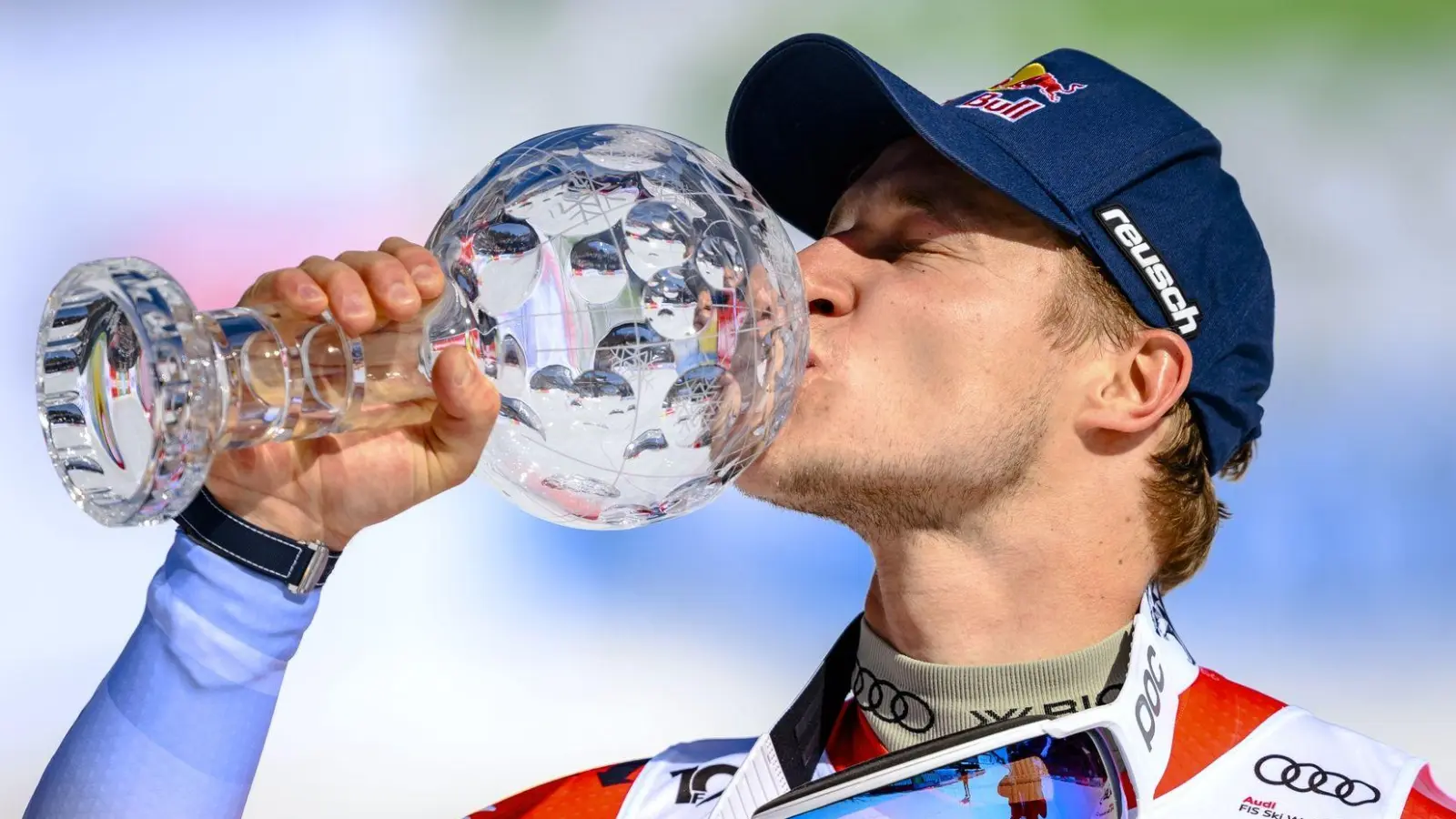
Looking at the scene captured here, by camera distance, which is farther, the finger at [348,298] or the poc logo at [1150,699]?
the poc logo at [1150,699]

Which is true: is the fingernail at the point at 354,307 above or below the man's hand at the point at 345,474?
above

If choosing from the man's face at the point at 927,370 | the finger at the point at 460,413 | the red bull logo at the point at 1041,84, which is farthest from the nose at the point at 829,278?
the finger at the point at 460,413

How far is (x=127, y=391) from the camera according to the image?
107 cm

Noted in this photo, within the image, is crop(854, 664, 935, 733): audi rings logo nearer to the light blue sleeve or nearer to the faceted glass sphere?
the faceted glass sphere

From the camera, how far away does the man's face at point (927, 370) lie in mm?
1585

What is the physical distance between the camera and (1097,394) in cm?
167

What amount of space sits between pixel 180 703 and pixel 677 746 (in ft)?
2.34

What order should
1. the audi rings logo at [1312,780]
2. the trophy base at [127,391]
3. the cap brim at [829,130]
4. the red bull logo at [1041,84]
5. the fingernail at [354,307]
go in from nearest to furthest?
1. the trophy base at [127,391]
2. the fingernail at [354,307]
3. the audi rings logo at [1312,780]
4. the cap brim at [829,130]
5. the red bull logo at [1041,84]

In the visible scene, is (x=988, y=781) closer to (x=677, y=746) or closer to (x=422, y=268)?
(x=677, y=746)

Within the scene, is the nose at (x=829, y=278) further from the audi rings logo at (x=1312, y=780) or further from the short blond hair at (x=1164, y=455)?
the audi rings logo at (x=1312, y=780)

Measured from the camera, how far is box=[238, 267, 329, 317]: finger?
120 centimetres

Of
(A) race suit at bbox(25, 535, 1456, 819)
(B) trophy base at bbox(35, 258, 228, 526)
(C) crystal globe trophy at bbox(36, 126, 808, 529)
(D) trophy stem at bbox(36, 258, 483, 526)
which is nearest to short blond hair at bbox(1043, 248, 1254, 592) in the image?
(A) race suit at bbox(25, 535, 1456, 819)

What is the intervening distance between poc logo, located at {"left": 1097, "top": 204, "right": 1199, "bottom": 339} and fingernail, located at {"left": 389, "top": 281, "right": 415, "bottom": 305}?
0.78 meters

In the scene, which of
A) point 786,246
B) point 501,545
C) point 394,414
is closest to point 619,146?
point 786,246
